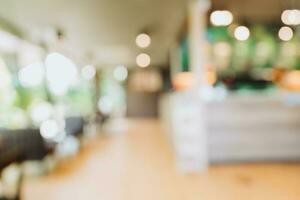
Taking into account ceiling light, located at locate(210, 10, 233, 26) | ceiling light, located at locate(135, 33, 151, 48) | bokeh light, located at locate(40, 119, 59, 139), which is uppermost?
ceiling light, located at locate(210, 10, 233, 26)

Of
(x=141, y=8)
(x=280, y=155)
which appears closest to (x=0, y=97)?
(x=141, y=8)

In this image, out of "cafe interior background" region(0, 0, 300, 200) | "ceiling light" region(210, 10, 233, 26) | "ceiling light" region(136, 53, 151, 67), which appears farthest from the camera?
"ceiling light" region(210, 10, 233, 26)

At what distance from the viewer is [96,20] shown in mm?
6172

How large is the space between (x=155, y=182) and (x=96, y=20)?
8.26ft

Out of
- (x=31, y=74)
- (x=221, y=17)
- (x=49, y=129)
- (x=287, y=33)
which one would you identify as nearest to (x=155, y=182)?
(x=31, y=74)

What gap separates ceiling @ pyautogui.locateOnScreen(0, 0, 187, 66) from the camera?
155 inches

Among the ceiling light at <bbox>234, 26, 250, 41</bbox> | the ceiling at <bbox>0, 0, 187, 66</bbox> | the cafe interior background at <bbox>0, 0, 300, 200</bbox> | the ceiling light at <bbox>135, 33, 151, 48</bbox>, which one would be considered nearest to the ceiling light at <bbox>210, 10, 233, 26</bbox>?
the cafe interior background at <bbox>0, 0, 300, 200</bbox>

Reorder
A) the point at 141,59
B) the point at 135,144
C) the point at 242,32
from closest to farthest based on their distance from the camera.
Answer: the point at 141,59 → the point at 242,32 → the point at 135,144

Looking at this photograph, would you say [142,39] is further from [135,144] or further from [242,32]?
[135,144]

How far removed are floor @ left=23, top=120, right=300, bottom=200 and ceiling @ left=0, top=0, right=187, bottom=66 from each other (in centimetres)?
181

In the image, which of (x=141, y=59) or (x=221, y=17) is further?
(x=221, y=17)

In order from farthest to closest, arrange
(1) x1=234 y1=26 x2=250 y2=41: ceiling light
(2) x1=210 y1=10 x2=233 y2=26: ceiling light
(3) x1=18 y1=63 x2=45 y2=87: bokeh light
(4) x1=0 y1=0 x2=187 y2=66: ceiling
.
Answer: (1) x1=234 y1=26 x2=250 y2=41: ceiling light < (2) x1=210 y1=10 x2=233 y2=26: ceiling light < (3) x1=18 y1=63 x2=45 y2=87: bokeh light < (4) x1=0 y1=0 x2=187 y2=66: ceiling

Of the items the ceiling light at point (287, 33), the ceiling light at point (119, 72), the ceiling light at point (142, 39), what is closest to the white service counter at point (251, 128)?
the ceiling light at point (142, 39)

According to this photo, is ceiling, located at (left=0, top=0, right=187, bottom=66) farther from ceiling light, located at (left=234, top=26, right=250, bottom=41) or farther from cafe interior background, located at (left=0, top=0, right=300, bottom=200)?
ceiling light, located at (left=234, top=26, right=250, bottom=41)
